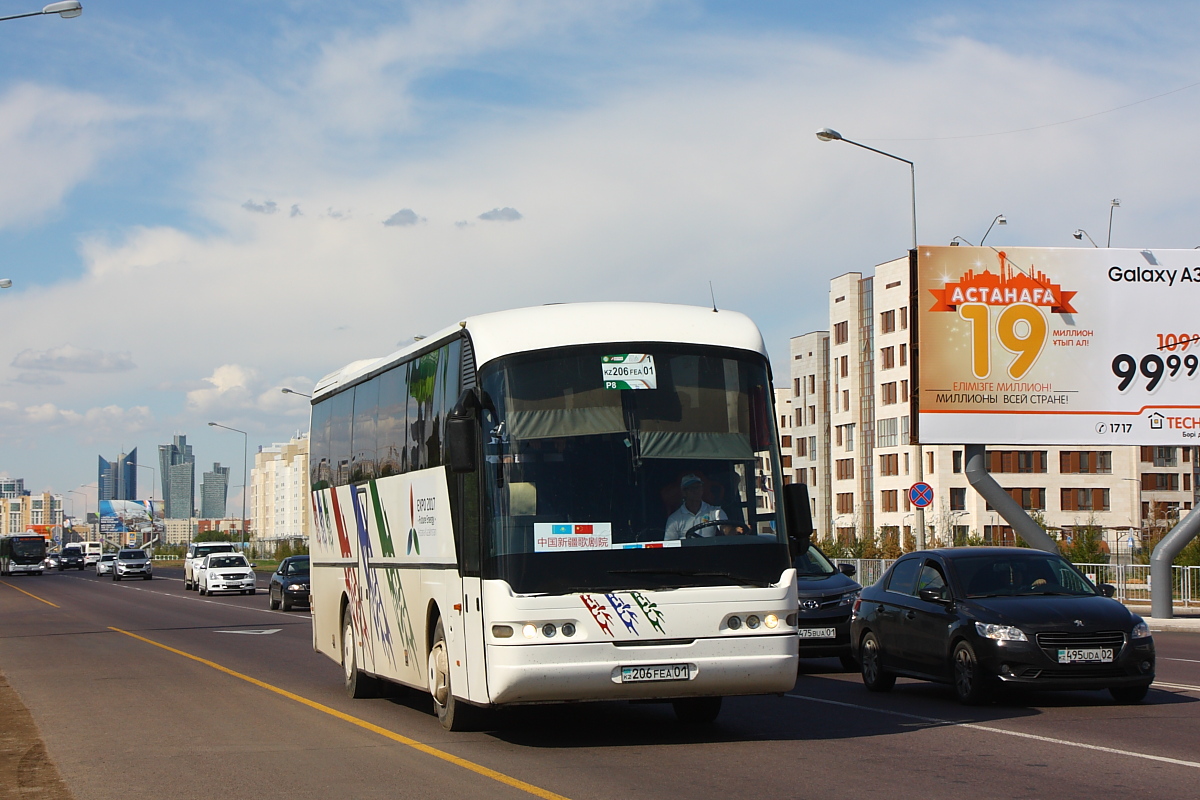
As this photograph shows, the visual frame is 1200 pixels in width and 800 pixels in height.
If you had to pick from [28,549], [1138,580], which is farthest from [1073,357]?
[28,549]

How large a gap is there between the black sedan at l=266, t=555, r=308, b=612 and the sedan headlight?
28016 mm

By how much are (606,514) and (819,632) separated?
319 inches

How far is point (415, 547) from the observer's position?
12734 millimetres

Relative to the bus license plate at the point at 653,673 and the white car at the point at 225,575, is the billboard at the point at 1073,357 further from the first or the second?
the white car at the point at 225,575

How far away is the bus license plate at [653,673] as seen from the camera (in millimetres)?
10547

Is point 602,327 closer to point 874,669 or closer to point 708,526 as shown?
point 708,526

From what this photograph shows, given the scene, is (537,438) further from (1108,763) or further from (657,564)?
(1108,763)

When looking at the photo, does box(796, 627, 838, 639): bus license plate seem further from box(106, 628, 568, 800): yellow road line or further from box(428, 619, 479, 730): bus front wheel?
box(428, 619, 479, 730): bus front wheel

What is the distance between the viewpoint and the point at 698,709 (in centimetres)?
1247

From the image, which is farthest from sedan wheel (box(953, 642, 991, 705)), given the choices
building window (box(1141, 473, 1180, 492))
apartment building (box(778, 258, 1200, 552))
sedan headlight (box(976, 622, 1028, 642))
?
building window (box(1141, 473, 1180, 492))

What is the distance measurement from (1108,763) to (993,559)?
4.70 meters

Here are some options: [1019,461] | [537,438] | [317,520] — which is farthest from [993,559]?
[1019,461]

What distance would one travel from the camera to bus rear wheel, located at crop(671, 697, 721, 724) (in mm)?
12391

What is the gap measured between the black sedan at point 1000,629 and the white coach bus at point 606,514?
2948mm
